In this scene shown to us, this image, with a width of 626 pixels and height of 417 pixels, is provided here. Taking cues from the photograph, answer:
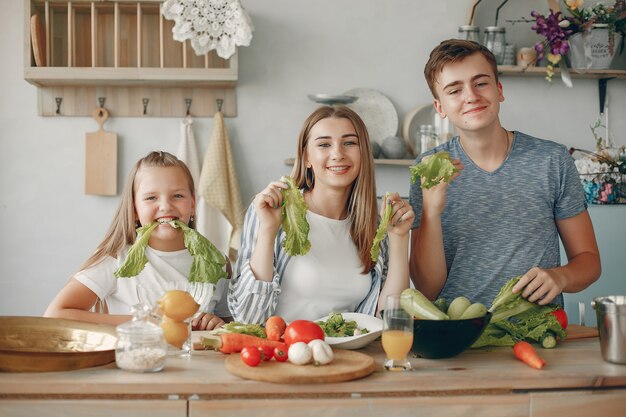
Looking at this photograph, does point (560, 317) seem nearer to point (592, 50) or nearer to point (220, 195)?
point (220, 195)

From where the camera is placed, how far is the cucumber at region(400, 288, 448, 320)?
1649 mm

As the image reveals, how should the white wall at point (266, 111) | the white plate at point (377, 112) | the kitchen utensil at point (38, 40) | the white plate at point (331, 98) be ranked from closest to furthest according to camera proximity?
the kitchen utensil at point (38, 40)
the white plate at point (331, 98)
the white wall at point (266, 111)
the white plate at point (377, 112)

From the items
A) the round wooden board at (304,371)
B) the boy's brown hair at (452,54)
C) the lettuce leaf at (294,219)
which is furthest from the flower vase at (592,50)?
the round wooden board at (304,371)

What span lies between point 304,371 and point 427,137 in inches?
99.0

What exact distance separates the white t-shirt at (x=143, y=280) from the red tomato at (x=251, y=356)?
63cm

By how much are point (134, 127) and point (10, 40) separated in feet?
2.57

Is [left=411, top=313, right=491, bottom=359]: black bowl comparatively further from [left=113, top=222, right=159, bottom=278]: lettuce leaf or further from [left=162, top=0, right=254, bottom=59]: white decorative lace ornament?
[left=162, top=0, right=254, bottom=59]: white decorative lace ornament

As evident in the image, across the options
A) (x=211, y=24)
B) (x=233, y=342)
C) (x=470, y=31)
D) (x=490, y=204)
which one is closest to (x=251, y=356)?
(x=233, y=342)

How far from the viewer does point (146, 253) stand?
7.36 feet

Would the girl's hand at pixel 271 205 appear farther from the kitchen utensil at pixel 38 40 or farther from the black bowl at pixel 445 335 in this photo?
the kitchen utensil at pixel 38 40

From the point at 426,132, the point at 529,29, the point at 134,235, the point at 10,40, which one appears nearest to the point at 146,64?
the point at 10,40

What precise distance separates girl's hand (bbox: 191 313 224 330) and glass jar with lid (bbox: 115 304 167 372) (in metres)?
0.55

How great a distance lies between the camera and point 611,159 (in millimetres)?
3613

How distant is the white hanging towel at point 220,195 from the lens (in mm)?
3740
